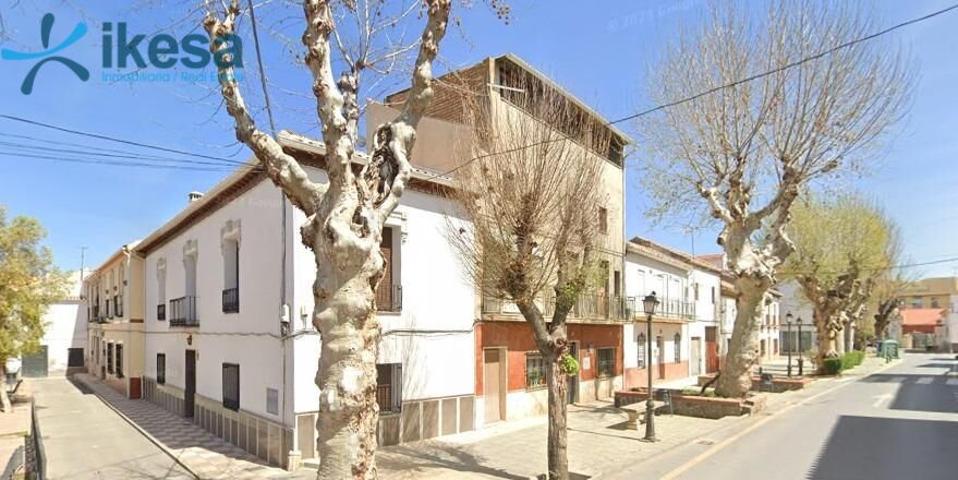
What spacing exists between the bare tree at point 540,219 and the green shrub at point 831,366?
2338 cm

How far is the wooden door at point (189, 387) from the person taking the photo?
1619 cm

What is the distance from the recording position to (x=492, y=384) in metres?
14.7

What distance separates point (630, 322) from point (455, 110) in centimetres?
Answer: 1105

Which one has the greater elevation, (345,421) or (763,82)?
(763,82)

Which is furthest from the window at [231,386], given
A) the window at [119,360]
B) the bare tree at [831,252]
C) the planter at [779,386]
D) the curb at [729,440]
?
the bare tree at [831,252]

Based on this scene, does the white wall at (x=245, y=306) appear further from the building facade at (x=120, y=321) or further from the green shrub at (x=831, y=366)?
the green shrub at (x=831, y=366)

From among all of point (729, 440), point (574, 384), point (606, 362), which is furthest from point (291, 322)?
point (606, 362)

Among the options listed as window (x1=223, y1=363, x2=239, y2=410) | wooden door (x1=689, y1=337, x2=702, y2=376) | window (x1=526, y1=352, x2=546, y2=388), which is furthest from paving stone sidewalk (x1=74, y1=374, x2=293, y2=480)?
wooden door (x1=689, y1=337, x2=702, y2=376)

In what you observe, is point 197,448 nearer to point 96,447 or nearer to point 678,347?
point 96,447

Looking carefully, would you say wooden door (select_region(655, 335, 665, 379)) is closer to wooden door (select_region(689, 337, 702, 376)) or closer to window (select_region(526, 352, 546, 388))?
wooden door (select_region(689, 337, 702, 376))

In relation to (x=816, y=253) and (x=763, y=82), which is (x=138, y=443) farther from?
(x=816, y=253)

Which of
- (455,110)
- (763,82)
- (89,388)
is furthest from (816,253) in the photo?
(89,388)

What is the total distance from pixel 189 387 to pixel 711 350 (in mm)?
25690

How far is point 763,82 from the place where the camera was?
14820 millimetres
